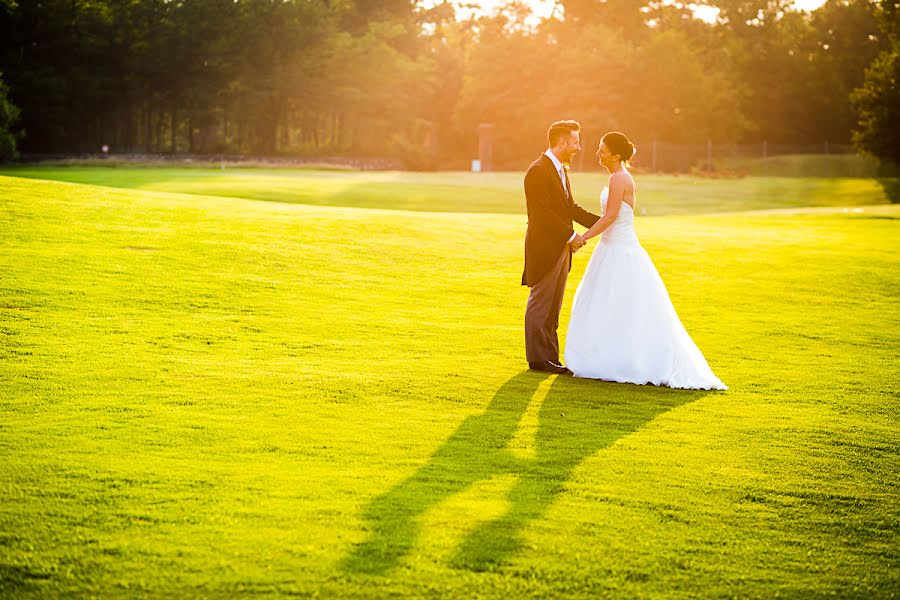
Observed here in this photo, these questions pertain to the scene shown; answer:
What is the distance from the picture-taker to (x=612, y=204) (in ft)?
33.9

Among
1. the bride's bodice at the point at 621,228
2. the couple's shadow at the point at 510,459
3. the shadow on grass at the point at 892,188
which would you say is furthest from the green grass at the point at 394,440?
the shadow on grass at the point at 892,188

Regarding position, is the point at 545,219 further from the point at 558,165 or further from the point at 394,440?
the point at 394,440

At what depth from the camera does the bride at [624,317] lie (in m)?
10.2

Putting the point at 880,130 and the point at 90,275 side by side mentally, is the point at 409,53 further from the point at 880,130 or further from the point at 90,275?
the point at 90,275

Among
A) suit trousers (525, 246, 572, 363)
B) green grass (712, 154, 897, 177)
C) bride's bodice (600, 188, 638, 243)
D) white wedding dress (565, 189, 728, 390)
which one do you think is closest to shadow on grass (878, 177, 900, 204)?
green grass (712, 154, 897, 177)

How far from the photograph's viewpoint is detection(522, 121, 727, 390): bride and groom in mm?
10195

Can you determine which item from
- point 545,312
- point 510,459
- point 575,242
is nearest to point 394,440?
point 510,459

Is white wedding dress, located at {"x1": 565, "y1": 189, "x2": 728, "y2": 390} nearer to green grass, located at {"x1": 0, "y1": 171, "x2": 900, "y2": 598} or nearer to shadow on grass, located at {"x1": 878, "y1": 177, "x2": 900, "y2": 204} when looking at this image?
green grass, located at {"x1": 0, "y1": 171, "x2": 900, "y2": 598}

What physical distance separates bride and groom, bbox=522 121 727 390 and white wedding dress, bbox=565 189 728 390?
0.03 feet

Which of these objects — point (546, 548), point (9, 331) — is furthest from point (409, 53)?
point (546, 548)

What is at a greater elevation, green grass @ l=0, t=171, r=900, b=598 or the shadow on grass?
the shadow on grass

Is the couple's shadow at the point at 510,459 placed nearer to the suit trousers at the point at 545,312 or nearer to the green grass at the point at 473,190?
the suit trousers at the point at 545,312

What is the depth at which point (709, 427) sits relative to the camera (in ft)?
27.6

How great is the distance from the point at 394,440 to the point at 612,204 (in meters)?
4.06
